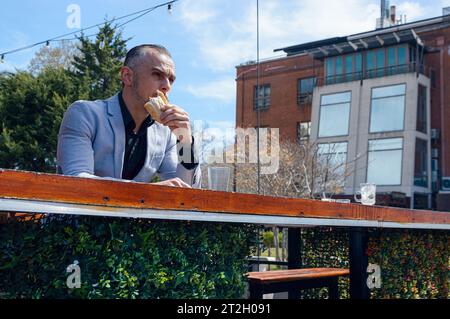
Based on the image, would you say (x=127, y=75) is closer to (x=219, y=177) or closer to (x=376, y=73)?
(x=219, y=177)

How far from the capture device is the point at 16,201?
135 cm

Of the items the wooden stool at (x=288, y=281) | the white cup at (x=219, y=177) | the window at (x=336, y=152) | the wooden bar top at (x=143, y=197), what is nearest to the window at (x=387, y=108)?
the window at (x=336, y=152)

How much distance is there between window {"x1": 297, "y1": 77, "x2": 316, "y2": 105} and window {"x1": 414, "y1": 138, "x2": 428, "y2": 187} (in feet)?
26.3

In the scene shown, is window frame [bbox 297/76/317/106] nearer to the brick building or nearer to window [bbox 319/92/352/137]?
the brick building

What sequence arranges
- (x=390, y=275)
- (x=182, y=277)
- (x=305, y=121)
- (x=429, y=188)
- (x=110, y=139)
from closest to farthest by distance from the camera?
(x=182, y=277) < (x=110, y=139) < (x=390, y=275) < (x=429, y=188) < (x=305, y=121)

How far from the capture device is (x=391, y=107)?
29766 millimetres

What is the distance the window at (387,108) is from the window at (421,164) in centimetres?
158

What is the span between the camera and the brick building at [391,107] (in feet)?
95.1

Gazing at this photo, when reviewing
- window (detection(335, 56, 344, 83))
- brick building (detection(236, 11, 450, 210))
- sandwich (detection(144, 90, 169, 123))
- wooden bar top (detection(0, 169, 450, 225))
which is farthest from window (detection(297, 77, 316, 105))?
sandwich (detection(144, 90, 169, 123))

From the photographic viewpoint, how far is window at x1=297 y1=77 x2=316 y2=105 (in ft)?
115

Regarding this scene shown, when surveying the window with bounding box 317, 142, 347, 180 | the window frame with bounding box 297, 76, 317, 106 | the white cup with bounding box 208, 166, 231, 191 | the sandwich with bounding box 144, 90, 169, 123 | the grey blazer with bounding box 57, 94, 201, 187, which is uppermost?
the window frame with bounding box 297, 76, 317, 106
